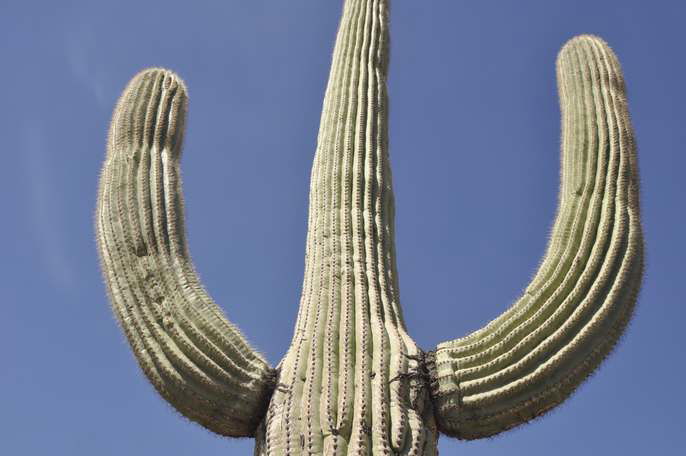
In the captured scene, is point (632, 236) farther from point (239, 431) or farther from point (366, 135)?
point (239, 431)

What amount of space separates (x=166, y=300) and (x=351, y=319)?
932 millimetres

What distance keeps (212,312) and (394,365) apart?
95 cm

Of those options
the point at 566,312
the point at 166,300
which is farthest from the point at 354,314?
the point at 566,312

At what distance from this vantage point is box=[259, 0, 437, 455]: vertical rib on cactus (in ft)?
14.4

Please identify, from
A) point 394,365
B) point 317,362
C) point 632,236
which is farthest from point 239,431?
point 632,236

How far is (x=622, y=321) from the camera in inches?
207

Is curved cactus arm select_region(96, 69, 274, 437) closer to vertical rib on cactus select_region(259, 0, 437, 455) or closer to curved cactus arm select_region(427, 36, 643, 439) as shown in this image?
vertical rib on cactus select_region(259, 0, 437, 455)

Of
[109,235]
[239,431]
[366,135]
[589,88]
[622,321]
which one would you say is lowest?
[239,431]

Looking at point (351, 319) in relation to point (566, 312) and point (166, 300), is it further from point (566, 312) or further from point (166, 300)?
point (566, 312)

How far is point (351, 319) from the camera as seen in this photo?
16.5ft

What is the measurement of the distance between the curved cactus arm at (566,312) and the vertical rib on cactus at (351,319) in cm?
23

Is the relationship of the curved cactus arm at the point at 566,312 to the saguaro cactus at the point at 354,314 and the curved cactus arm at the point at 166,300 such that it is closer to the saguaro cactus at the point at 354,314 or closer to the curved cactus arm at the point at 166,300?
the saguaro cactus at the point at 354,314

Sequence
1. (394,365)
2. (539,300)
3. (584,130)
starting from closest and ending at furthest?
(394,365)
(539,300)
(584,130)

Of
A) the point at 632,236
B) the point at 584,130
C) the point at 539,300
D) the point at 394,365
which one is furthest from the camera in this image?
the point at 584,130
